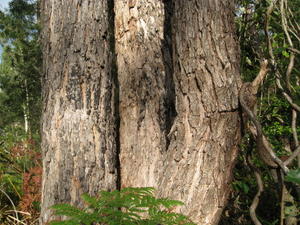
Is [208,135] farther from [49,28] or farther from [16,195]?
[16,195]

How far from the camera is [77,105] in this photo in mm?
2252

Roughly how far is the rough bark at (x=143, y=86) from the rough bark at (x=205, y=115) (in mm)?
475

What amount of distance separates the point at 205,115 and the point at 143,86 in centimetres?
77

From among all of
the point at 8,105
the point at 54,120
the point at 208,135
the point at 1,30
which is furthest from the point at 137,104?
the point at 8,105

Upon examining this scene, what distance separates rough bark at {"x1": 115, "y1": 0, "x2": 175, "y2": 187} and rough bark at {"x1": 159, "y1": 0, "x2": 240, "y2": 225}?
0.47 m

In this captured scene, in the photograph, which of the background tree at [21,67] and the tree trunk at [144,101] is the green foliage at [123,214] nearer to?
the tree trunk at [144,101]

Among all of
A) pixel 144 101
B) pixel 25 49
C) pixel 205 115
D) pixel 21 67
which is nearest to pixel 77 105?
pixel 144 101

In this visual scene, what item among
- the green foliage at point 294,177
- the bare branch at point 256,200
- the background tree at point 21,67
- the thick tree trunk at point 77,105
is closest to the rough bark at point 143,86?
the thick tree trunk at point 77,105

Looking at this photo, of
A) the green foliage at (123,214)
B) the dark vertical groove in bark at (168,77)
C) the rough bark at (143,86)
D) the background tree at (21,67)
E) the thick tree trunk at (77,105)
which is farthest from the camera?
the background tree at (21,67)

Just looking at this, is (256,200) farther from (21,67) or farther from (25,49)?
(21,67)

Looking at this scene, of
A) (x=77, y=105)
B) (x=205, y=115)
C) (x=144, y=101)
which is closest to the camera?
(x=205, y=115)

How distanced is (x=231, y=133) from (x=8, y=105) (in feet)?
98.9

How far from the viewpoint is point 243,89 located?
184cm

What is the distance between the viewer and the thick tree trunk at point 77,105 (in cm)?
220
